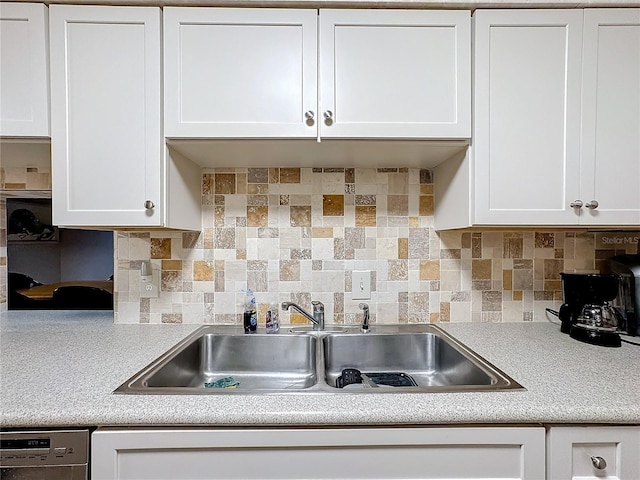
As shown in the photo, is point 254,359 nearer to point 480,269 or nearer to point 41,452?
point 41,452

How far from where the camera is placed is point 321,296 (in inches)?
59.3

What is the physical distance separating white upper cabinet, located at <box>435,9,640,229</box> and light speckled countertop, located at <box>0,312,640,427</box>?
0.47m

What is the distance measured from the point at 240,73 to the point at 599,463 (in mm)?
1434

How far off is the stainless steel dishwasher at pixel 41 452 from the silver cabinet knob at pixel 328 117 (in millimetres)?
1044

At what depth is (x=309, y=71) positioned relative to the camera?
115cm

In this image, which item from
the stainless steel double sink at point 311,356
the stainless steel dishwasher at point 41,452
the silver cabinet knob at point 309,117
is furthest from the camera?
the stainless steel double sink at point 311,356

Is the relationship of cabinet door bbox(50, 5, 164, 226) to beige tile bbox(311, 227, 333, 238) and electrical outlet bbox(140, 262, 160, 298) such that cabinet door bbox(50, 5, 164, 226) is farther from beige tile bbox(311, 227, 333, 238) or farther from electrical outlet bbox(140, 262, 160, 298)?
beige tile bbox(311, 227, 333, 238)

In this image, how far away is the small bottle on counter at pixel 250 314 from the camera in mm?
1401

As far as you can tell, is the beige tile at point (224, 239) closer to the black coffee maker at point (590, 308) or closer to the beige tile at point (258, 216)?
the beige tile at point (258, 216)

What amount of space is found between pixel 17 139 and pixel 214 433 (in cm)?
118

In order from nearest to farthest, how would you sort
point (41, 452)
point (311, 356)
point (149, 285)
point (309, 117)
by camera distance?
point (41, 452) → point (309, 117) → point (311, 356) → point (149, 285)

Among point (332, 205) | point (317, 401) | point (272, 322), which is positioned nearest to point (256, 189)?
point (332, 205)

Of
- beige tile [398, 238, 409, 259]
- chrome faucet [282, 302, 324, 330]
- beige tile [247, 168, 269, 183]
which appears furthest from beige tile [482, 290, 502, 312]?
beige tile [247, 168, 269, 183]

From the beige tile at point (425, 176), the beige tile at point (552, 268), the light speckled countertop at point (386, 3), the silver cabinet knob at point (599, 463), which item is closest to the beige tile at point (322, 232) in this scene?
the beige tile at point (425, 176)
